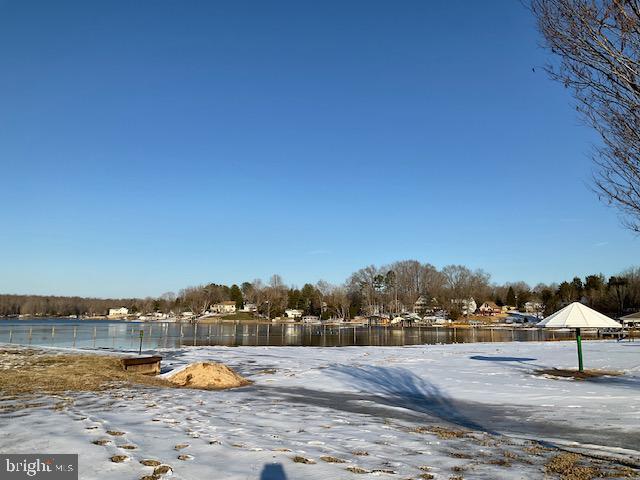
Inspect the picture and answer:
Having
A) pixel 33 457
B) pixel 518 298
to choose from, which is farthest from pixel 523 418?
pixel 518 298

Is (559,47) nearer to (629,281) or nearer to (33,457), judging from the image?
(33,457)

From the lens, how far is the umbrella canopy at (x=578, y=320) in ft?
Result: 60.3

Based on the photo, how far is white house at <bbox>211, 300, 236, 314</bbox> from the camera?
166 meters

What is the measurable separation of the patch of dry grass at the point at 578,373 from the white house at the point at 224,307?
152 metres

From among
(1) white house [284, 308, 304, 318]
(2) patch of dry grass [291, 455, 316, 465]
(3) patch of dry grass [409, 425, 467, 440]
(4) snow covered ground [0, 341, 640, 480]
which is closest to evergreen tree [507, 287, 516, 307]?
(1) white house [284, 308, 304, 318]

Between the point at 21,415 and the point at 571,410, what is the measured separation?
12029 millimetres

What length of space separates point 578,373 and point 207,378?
45.9 ft

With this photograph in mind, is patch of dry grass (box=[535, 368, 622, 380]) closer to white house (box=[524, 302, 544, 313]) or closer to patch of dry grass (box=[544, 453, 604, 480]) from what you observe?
patch of dry grass (box=[544, 453, 604, 480])

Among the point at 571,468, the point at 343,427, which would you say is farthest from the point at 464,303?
the point at 571,468

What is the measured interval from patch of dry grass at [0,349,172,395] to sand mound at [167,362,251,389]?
62 cm

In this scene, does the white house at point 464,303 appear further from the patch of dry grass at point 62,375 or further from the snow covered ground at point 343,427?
the patch of dry grass at point 62,375

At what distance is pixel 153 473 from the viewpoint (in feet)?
17.1

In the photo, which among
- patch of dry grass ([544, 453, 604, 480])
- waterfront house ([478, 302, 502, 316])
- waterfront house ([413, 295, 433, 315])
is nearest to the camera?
patch of dry grass ([544, 453, 604, 480])
